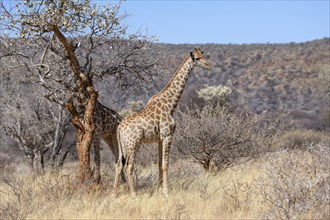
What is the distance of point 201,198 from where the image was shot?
9383 mm

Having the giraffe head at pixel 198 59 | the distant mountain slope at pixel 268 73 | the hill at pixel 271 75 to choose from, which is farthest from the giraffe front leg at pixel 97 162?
the distant mountain slope at pixel 268 73

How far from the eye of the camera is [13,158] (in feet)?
75.3

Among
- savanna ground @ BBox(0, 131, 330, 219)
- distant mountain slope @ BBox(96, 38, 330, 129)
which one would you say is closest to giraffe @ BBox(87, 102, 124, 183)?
savanna ground @ BBox(0, 131, 330, 219)

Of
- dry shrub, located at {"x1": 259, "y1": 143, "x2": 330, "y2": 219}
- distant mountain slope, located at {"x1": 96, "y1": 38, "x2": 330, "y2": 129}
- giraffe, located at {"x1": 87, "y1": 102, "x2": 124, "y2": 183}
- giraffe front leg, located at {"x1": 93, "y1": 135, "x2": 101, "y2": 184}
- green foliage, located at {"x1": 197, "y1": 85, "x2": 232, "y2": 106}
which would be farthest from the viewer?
distant mountain slope, located at {"x1": 96, "y1": 38, "x2": 330, "y2": 129}

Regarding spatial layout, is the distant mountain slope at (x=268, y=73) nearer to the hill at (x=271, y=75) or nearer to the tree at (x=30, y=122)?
the hill at (x=271, y=75)

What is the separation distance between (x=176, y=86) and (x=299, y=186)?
4.19 metres

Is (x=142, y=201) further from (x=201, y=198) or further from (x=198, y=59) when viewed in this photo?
(x=198, y=59)

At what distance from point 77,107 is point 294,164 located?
481 cm

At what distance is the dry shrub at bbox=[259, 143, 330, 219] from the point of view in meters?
6.77

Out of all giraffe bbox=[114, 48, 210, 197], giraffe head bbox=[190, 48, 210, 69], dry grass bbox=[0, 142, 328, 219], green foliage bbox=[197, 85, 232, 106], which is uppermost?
green foliage bbox=[197, 85, 232, 106]

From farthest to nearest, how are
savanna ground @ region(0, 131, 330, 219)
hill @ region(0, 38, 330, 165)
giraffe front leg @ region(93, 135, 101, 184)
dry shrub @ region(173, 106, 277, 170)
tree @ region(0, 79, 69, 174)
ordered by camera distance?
hill @ region(0, 38, 330, 165) → tree @ region(0, 79, 69, 174) → dry shrub @ region(173, 106, 277, 170) → giraffe front leg @ region(93, 135, 101, 184) → savanna ground @ region(0, 131, 330, 219)

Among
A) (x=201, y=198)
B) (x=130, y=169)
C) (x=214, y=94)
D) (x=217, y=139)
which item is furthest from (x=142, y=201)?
(x=214, y=94)

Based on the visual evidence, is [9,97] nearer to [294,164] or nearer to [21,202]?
[21,202]

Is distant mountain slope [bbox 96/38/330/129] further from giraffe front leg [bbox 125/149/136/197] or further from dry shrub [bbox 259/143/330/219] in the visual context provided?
dry shrub [bbox 259/143/330/219]
